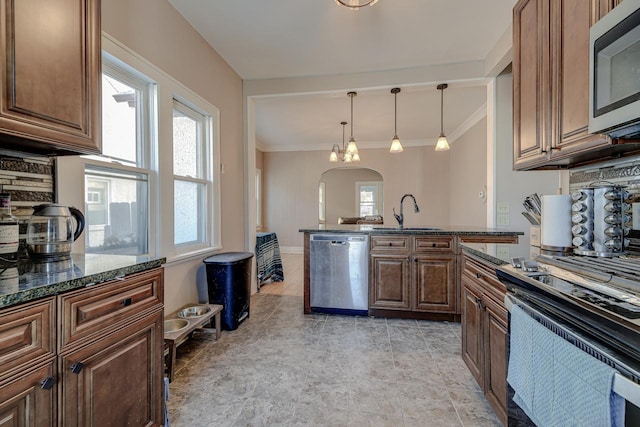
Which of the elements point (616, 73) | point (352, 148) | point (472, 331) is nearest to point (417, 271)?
point (472, 331)

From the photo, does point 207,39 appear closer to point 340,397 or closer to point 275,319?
point 275,319

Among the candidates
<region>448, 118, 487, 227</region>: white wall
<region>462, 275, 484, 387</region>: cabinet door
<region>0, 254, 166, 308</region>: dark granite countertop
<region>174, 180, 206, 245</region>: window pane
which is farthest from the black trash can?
<region>448, 118, 487, 227</region>: white wall

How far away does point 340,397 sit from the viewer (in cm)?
173

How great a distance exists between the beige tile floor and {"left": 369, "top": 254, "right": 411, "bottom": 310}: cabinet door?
0.18 meters

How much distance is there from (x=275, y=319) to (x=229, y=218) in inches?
49.4

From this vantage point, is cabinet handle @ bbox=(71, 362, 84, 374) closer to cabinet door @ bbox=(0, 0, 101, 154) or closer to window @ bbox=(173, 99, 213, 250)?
cabinet door @ bbox=(0, 0, 101, 154)

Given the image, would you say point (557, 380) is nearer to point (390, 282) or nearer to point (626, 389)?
point (626, 389)

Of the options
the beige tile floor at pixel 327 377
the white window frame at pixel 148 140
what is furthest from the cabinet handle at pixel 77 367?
the white window frame at pixel 148 140

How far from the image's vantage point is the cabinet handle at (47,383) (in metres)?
0.85

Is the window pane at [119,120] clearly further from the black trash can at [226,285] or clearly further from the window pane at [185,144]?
the black trash can at [226,285]

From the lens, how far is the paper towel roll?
58.0 inches

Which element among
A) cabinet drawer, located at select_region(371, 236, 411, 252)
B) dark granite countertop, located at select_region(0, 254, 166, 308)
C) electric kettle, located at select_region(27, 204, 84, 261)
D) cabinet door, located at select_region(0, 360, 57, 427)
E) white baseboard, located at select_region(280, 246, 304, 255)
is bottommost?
white baseboard, located at select_region(280, 246, 304, 255)

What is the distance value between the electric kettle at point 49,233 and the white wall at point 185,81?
0.99 feet

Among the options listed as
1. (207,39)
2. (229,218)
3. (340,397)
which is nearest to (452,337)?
(340,397)
